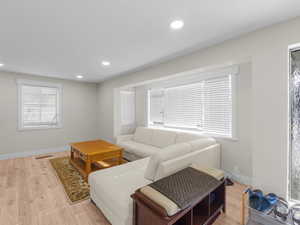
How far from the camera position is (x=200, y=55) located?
2.54 m

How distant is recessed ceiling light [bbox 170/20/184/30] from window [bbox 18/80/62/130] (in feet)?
14.2

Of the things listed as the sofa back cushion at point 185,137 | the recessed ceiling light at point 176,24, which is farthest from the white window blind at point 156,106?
the recessed ceiling light at point 176,24

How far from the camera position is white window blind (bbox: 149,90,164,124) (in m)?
4.30

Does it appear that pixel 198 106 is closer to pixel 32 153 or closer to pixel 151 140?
pixel 151 140

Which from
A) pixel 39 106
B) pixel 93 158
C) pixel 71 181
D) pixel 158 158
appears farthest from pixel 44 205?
pixel 39 106

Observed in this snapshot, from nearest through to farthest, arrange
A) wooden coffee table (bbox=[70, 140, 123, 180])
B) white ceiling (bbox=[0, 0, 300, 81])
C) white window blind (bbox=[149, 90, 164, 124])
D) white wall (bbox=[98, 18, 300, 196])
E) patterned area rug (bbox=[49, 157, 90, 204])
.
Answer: white ceiling (bbox=[0, 0, 300, 81]), white wall (bbox=[98, 18, 300, 196]), patterned area rug (bbox=[49, 157, 90, 204]), wooden coffee table (bbox=[70, 140, 123, 180]), white window blind (bbox=[149, 90, 164, 124])

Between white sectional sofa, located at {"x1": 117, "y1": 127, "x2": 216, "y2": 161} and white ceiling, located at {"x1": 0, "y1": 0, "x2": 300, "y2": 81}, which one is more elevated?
white ceiling, located at {"x1": 0, "y1": 0, "x2": 300, "y2": 81}

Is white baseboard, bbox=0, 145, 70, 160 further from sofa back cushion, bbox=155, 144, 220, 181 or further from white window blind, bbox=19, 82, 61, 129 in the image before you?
sofa back cushion, bbox=155, 144, 220, 181

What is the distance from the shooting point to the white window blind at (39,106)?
4.25m

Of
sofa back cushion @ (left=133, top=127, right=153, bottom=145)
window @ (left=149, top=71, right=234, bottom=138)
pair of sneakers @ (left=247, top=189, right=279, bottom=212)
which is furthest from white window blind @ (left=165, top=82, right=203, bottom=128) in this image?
pair of sneakers @ (left=247, top=189, right=279, bottom=212)

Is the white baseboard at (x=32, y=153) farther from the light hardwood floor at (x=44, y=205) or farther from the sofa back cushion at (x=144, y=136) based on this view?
the sofa back cushion at (x=144, y=136)

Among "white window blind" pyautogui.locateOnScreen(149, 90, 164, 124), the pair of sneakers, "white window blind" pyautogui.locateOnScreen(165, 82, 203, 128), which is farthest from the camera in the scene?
"white window blind" pyautogui.locateOnScreen(149, 90, 164, 124)

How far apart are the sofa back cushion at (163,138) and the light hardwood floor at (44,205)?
1460 millimetres

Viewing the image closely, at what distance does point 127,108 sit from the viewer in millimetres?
4918
